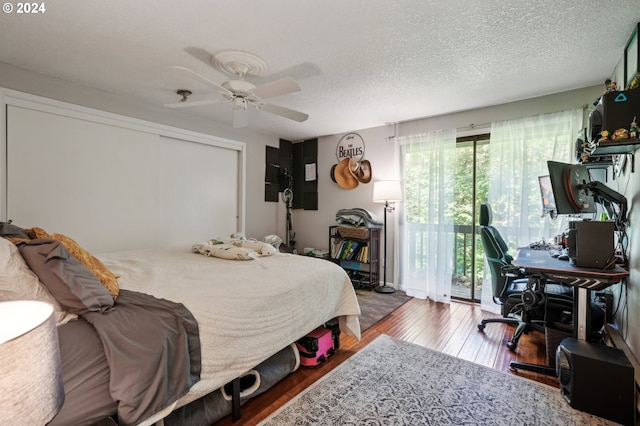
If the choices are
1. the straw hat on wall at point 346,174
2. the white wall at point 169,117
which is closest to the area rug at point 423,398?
the straw hat on wall at point 346,174

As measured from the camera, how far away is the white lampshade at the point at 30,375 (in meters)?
0.47

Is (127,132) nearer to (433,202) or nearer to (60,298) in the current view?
(60,298)

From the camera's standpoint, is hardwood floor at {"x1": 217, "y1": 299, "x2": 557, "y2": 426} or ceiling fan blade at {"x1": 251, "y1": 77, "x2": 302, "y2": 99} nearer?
hardwood floor at {"x1": 217, "y1": 299, "x2": 557, "y2": 426}

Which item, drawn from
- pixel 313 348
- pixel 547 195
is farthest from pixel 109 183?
pixel 547 195

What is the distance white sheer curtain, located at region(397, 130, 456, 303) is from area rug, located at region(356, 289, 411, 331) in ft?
0.87

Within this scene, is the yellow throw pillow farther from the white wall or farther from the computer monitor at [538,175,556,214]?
the computer monitor at [538,175,556,214]

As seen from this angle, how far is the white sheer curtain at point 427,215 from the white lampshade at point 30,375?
3652 mm

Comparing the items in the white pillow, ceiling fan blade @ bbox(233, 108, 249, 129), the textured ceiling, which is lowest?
the white pillow

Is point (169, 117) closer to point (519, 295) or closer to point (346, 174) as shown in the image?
point (346, 174)

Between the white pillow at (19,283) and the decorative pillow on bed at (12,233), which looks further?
the decorative pillow on bed at (12,233)

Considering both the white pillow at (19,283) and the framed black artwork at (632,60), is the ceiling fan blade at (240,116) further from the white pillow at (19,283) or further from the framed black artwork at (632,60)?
the framed black artwork at (632,60)

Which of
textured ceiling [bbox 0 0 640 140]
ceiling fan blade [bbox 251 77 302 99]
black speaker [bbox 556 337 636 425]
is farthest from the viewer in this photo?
ceiling fan blade [bbox 251 77 302 99]

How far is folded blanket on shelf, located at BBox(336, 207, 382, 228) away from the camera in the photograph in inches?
158

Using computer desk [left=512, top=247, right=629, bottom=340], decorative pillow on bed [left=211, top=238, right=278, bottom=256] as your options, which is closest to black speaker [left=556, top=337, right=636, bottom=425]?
computer desk [left=512, top=247, right=629, bottom=340]
